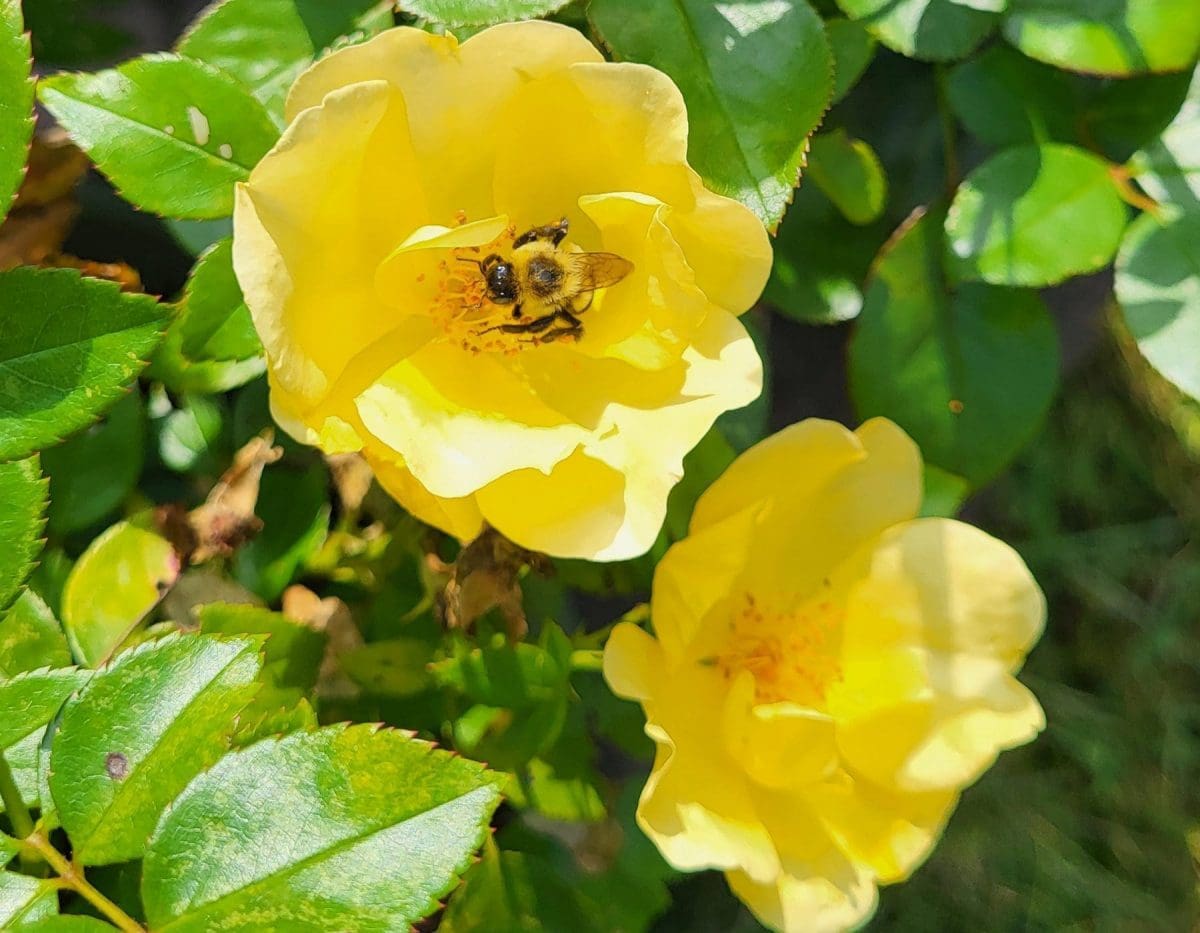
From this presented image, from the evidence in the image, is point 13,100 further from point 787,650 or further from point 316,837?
point 787,650

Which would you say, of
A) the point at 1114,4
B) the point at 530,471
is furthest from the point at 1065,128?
the point at 530,471

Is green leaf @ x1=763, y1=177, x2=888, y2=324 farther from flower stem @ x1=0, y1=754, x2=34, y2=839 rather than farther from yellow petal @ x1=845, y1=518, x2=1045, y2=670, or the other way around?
flower stem @ x1=0, y1=754, x2=34, y2=839

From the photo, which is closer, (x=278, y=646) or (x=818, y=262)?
(x=278, y=646)

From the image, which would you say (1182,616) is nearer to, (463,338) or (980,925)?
(980,925)

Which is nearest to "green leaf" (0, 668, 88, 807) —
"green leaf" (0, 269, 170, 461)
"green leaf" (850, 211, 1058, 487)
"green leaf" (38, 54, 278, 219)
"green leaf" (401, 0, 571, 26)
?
"green leaf" (0, 269, 170, 461)

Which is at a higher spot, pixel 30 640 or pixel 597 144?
pixel 597 144

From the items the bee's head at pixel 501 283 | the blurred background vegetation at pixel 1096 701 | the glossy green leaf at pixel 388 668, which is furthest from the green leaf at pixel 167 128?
the blurred background vegetation at pixel 1096 701

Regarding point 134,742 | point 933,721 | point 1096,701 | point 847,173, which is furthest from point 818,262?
point 1096,701
